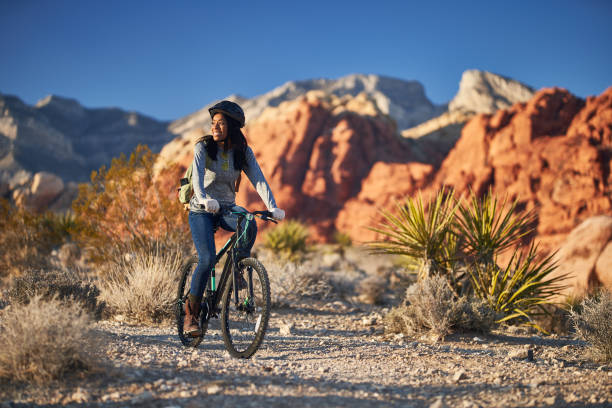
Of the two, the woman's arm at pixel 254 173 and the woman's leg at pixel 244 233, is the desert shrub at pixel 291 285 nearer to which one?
the woman's arm at pixel 254 173

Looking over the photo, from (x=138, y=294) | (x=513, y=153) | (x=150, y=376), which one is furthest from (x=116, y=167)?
(x=513, y=153)

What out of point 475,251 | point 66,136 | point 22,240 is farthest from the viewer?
point 66,136

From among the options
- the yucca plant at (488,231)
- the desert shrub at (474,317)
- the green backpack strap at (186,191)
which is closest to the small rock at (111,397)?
the green backpack strap at (186,191)

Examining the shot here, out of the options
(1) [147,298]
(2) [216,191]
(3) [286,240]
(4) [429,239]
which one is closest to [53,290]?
(1) [147,298]

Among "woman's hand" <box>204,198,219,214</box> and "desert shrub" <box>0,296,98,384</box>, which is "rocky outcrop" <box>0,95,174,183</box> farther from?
"woman's hand" <box>204,198,219,214</box>

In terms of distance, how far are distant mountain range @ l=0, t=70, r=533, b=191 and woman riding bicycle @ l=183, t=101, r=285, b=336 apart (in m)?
29.2

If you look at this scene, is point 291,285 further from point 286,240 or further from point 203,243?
Answer: point 286,240

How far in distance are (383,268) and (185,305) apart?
40.8 ft

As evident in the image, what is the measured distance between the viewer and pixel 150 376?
3.52 m

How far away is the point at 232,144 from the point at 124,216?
527 centimetres

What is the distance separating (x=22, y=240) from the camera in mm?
12008

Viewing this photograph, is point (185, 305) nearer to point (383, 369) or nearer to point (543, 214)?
point (383, 369)

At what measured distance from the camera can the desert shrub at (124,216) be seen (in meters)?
8.88

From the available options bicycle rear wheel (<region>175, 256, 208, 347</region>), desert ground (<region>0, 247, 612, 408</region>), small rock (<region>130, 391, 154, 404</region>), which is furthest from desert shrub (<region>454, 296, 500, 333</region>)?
small rock (<region>130, 391, 154, 404</region>)
